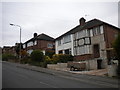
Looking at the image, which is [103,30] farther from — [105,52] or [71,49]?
[71,49]

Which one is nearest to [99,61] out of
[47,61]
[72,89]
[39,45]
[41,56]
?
[47,61]

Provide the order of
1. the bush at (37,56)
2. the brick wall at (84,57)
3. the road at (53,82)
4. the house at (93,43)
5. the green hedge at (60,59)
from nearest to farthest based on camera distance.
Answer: the road at (53,82)
the house at (93,43)
the brick wall at (84,57)
the green hedge at (60,59)
the bush at (37,56)

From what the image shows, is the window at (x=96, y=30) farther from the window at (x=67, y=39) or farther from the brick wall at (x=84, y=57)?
the window at (x=67, y=39)

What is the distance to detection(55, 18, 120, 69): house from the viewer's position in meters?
27.6

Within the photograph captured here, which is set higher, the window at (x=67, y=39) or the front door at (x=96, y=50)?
the window at (x=67, y=39)

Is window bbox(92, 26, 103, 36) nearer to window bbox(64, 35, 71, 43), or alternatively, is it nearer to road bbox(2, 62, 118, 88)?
window bbox(64, 35, 71, 43)

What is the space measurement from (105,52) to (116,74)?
10.7m

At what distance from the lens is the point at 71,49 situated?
Result: 36312mm

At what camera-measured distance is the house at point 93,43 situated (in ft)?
90.6

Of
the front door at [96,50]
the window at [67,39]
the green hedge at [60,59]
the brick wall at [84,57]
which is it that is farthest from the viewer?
the window at [67,39]

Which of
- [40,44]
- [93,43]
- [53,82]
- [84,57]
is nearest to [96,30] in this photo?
[93,43]

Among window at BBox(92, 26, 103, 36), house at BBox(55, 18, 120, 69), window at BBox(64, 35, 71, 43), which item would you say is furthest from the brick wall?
window at BBox(64, 35, 71, 43)

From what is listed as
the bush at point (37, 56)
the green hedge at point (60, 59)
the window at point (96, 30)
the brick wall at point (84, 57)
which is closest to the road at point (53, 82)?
the green hedge at point (60, 59)

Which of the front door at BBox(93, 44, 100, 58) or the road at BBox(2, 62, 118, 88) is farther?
the front door at BBox(93, 44, 100, 58)
